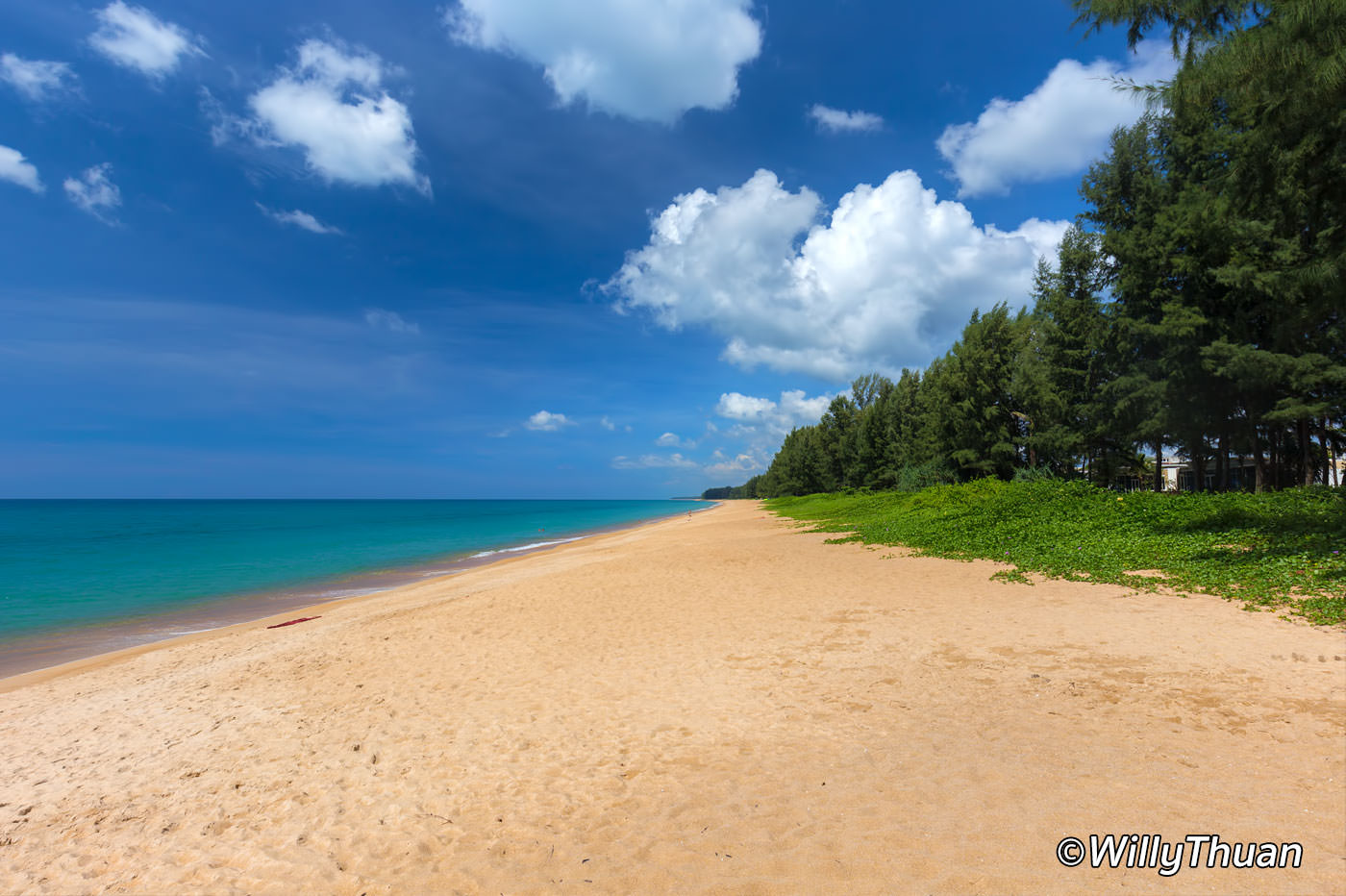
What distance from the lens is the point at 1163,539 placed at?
13.6 metres

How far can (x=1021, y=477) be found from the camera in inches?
1225

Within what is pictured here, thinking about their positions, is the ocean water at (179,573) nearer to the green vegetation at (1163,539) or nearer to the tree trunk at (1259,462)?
the green vegetation at (1163,539)

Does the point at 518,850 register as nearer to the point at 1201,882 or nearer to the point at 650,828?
the point at 650,828

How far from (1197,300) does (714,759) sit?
28283 mm

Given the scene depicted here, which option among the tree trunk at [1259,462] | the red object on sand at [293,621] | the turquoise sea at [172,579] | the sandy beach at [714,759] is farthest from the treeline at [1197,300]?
the turquoise sea at [172,579]

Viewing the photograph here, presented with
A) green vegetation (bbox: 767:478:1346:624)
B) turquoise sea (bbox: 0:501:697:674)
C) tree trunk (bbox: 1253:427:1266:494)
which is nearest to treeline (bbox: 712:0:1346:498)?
tree trunk (bbox: 1253:427:1266:494)

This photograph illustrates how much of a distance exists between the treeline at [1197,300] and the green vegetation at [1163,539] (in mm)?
4724

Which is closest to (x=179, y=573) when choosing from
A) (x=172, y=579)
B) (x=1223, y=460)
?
(x=172, y=579)

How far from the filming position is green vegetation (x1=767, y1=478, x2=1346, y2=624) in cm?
948

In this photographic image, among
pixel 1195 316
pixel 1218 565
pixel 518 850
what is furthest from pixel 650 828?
pixel 1195 316

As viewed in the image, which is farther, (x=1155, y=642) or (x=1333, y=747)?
(x=1155, y=642)

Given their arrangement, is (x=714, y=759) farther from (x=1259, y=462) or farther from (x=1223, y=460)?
(x=1223, y=460)

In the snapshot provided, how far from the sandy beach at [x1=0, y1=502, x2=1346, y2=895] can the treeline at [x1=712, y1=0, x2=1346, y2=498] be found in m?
8.59

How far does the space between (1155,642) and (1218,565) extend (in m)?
5.48
